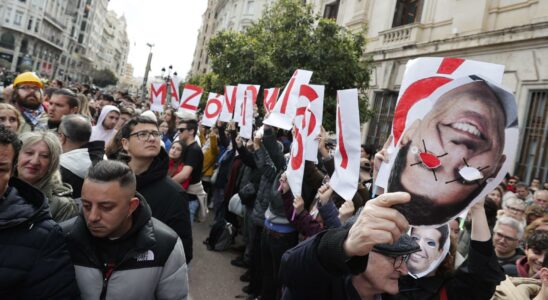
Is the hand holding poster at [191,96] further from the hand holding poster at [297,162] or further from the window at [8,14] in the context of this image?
the window at [8,14]

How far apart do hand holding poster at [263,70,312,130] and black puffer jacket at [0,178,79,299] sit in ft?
9.37

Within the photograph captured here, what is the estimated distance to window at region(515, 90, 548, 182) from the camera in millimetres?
8555

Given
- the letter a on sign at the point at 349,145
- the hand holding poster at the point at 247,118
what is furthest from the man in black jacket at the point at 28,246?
the hand holding poster at the point at 247,118

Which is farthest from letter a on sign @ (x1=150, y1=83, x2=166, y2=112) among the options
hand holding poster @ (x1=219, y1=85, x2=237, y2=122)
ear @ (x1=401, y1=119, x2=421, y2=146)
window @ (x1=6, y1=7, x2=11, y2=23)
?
window @ (x1=6, y1=7, x2=11, y2=23)

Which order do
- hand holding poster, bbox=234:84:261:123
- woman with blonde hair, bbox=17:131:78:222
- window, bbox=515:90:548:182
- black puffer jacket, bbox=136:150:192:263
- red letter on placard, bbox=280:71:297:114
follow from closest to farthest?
woman with blonde hair, bbox=17:131:78:222 < black puffer jacket, bbox=136:150:192:263 < red letter on placard, bbox=280:71:297:114 < hand holding poster, bbox=234:84:261:123 < window, bbox=515:90:548:182

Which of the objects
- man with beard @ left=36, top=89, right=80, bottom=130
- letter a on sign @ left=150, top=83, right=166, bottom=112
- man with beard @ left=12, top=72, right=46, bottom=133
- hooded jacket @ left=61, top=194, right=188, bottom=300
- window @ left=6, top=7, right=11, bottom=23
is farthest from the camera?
window @ left=6, top=7, right=11, bottom=23

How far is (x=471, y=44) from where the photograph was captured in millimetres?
10570

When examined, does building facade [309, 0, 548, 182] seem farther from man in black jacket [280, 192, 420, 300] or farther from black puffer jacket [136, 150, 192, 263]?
man in black jacket [280, 192, 420, 300]

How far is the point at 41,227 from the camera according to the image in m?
1.80

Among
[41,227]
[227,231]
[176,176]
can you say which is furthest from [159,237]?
[227,231]

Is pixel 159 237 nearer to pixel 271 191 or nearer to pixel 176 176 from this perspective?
pixel 176 176

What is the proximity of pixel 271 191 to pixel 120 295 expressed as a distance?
278cm

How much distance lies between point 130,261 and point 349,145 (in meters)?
1.25

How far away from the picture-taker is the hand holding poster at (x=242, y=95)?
236 inches
